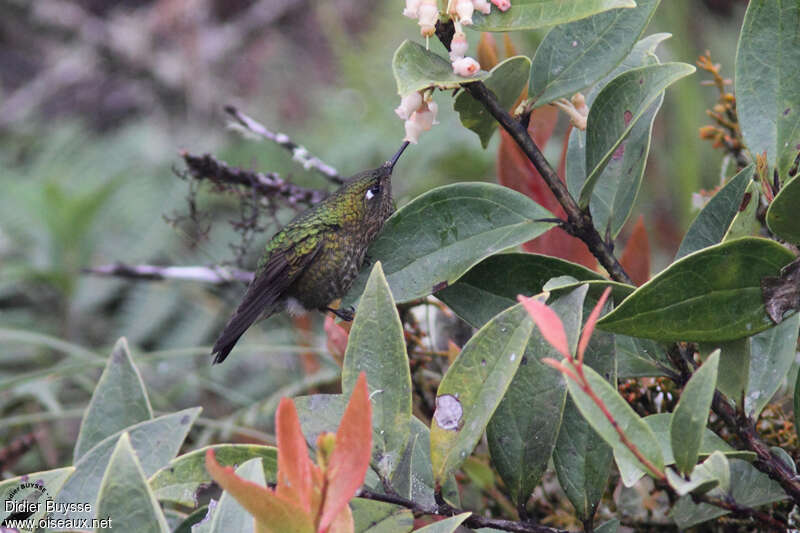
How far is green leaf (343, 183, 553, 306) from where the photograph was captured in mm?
1074

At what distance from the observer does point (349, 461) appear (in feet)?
2.45

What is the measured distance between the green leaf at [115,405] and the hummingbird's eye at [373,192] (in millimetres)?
610

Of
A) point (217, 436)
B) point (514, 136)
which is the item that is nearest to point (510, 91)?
point (514, 136)

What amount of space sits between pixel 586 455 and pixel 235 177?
0.90 m

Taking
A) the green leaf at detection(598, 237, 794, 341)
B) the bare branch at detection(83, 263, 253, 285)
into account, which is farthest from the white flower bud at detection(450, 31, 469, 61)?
the bare branch at detection(83, 263, 253, 285)

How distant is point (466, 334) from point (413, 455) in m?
0.70

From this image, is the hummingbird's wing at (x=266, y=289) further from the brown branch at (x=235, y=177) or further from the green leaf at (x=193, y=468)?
the green leaf at (x=193, y=468)

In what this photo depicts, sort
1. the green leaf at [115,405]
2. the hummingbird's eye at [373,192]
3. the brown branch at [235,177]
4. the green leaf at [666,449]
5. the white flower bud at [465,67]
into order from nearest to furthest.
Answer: the green leaf at [666,449] → the white flower bud at [465,67] → the green leaf at [115,405] → the brown branch at [235,177] → the hummingbird's eye at [373,192]

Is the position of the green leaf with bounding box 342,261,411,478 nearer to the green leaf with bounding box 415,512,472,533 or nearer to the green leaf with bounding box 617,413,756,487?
the green leaf with bounding box 415,512,472,533

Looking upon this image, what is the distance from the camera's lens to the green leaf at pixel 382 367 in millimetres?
939

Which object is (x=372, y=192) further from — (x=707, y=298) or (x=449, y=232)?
(x=707, y=298)

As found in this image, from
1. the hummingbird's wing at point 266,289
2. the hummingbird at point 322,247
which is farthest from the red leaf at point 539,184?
the hummingbird's wing at point 266,289

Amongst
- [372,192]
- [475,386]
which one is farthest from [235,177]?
[475,386]

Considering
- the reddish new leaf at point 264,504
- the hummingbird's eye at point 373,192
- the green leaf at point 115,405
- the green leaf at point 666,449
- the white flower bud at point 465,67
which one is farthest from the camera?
the hummingbird's eye at point 373,192
